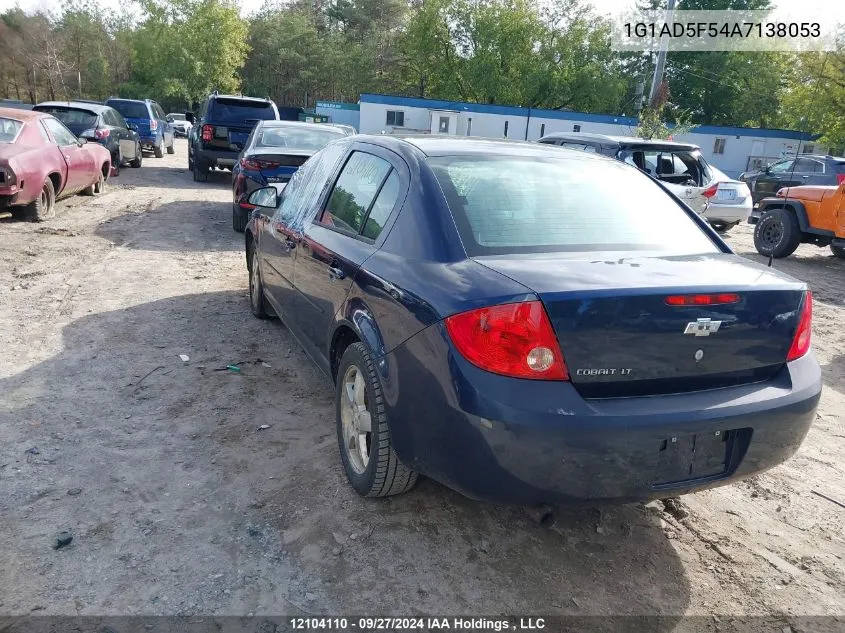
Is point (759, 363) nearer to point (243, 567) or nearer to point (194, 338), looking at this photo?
point (243, 567)

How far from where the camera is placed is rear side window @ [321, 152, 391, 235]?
3461 mm

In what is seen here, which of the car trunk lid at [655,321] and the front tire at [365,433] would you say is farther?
the front tire at [365,433]

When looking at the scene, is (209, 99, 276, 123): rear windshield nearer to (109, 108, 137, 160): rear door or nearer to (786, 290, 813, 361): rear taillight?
(109, 108, 137, 160): rear door

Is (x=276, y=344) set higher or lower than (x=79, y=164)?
lower

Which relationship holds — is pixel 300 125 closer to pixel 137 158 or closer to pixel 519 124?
pixel 137 158

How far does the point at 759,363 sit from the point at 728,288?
0.36 metres

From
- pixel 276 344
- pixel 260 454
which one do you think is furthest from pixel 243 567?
pixel 276 344

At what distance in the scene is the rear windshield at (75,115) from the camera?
14086 millimetres

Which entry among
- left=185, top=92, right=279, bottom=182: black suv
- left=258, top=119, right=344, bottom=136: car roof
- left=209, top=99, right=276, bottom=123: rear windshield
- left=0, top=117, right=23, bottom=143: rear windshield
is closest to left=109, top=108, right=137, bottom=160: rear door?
left=185, top=92, right=279, bottom=182: black suv

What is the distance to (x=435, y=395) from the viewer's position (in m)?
2.51

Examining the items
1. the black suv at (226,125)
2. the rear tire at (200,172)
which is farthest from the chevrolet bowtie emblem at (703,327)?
the rear tire at (200,172)

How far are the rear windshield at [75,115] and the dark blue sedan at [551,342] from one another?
13164 millimetres

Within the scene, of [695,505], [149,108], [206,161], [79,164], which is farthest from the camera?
[149,108]

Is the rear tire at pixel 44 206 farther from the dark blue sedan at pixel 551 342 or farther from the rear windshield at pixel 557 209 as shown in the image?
the rear windshield at pixel 557 209
